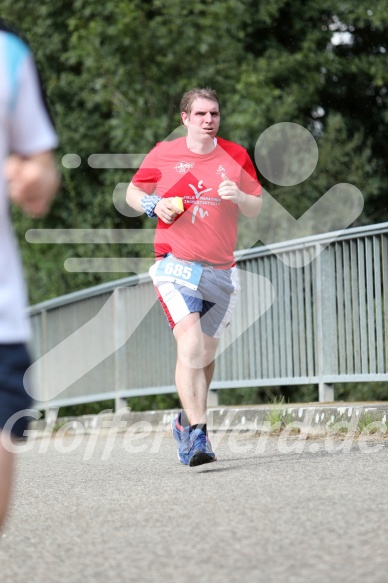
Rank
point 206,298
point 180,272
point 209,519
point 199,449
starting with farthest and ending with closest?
point 206,298 < point 180,272 < point 199,449 < point 209,519

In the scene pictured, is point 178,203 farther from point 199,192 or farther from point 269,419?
point 269,419

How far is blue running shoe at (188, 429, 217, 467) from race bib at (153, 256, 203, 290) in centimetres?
80

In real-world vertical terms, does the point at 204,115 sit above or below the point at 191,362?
above

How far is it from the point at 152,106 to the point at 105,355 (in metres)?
6.67

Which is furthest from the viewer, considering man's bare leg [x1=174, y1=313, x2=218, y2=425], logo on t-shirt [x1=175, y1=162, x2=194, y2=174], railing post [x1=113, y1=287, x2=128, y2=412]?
railing post [x1=113, y1=287, x2=128, y2=412]

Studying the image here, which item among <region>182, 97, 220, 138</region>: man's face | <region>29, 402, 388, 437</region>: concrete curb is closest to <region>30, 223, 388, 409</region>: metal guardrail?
<region>29, 402, 388, 437</region>: concrete curb

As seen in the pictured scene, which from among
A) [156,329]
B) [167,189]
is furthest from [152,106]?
[167,189]

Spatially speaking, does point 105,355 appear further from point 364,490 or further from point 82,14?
point 82,14

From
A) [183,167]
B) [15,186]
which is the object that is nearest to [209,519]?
[15,186]

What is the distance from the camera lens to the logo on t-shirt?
7.02m

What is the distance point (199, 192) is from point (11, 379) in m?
3.88

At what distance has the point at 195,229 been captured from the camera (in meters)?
6.96

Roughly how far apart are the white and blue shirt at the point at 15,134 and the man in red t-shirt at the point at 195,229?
11.6ft

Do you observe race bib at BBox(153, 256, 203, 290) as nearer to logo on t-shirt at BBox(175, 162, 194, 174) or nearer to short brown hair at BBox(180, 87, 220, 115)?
logo on t-shirt at BBox(175, 162, 194, 174)
